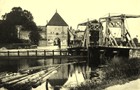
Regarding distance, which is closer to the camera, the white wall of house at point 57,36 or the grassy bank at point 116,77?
the grassy bank at point 116,77

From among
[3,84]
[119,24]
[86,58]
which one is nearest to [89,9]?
[3,84]

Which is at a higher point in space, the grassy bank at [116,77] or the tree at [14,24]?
the tree at [14,24]

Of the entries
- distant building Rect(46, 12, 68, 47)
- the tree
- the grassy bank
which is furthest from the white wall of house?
the grassy bank

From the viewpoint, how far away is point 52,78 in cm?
665

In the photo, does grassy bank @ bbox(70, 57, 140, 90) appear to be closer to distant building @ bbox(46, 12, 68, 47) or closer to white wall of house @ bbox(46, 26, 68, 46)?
distant building @ bbox(46, 12, 68, 47)

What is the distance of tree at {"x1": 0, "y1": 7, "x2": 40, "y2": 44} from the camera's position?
674 centimetres

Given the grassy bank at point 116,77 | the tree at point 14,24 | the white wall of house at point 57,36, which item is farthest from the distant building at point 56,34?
the grassy bank at point 116,77

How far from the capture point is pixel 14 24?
7961mm

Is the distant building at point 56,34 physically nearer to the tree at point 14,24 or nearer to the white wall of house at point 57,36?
the white wall of house at point 57,36

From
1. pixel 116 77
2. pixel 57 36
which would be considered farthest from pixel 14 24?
pixel 116 77

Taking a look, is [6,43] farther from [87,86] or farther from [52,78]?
[87,86]

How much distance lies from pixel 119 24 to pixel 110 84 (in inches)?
158

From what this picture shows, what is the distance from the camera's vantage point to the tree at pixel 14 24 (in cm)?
674

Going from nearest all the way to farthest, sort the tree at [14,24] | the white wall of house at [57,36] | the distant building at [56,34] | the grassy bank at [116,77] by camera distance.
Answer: the grassy bank at [116,77] → the tree at [14,24] → the distant building at [56,34] → the white wall of house at [57,36]
